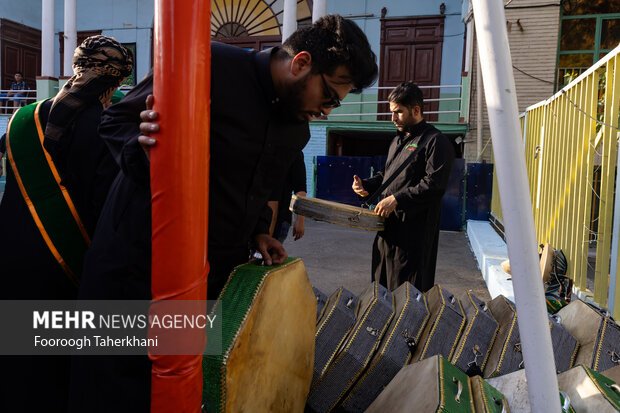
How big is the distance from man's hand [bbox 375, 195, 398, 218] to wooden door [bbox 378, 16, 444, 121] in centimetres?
1020

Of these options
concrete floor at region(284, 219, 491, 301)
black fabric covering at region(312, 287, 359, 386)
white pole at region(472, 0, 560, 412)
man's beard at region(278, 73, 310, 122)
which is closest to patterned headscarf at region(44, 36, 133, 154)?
man's beard at region(278, 73, 310, 122)

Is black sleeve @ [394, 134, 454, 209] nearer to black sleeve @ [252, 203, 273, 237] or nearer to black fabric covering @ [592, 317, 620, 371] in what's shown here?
black fabric covering @ [592, 317, 620, 371]

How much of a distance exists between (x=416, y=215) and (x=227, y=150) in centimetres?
225

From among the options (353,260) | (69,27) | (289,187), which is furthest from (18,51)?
(289,187)

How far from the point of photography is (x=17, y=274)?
1.93m

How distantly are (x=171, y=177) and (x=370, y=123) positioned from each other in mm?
11210

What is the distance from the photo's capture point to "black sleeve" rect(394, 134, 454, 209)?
11.0ft

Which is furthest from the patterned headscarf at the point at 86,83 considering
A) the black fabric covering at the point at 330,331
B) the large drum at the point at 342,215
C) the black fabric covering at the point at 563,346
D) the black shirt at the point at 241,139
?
the black fabric covering at the point at 563,346

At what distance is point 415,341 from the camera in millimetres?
2287

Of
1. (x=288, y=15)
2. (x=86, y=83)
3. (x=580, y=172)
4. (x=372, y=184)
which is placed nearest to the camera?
(x=86, y=83)

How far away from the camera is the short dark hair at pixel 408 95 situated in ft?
11.2

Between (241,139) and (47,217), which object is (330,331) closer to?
(241,139)

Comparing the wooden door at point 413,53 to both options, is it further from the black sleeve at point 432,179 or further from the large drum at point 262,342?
the large drum at point 262,342

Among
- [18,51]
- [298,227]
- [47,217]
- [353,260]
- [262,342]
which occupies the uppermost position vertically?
[18,51]
